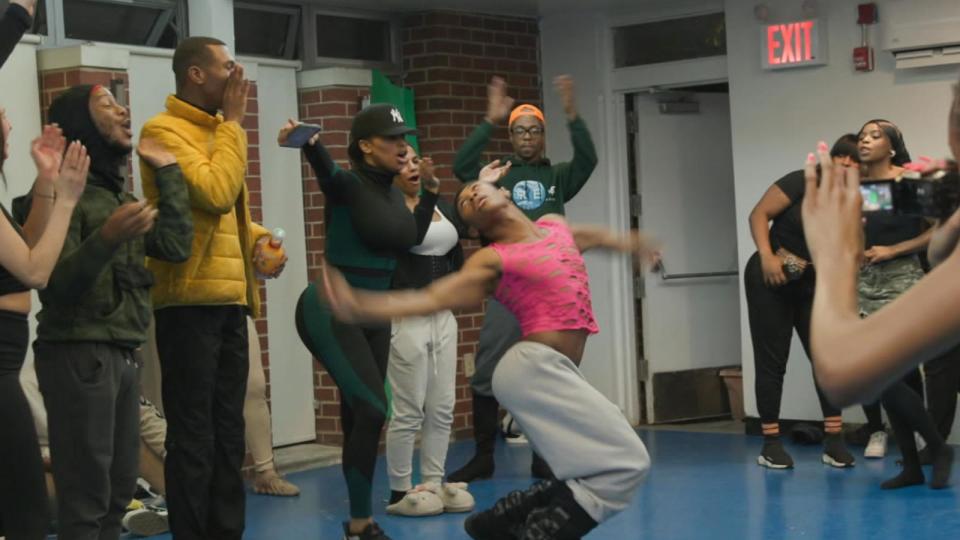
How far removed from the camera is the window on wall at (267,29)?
27.5 ft

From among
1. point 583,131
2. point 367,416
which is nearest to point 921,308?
point 367,416

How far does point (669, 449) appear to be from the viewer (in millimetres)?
8461

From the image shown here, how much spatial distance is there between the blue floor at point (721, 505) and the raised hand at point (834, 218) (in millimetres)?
4149

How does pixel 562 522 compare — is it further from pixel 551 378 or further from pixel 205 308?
pixel 205 308

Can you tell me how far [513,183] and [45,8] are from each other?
2.47m

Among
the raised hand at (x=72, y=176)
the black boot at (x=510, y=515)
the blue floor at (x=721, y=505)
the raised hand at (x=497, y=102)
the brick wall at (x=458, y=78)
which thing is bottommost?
the blue floor at (x=721, y=505)

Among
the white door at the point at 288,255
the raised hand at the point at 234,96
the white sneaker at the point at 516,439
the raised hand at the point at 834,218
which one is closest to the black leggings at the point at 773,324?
the white sneaker at the point at 516,439

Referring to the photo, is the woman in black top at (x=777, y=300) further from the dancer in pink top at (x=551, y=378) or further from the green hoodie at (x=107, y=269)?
the green hoodie at (x=107, y=269)

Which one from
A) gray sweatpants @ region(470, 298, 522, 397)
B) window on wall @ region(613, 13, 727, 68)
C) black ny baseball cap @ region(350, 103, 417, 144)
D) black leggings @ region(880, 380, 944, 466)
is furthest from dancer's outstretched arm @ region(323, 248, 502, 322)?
window on wall @ region(613, 13, 727, 68)

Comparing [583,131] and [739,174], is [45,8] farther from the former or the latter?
[739,174]

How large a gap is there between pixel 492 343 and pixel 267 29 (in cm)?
237

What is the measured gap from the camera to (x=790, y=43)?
28.4ft

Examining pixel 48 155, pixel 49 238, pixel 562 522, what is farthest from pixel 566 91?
pixel 49 238

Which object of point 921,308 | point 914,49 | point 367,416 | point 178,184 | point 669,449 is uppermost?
point 914,49
